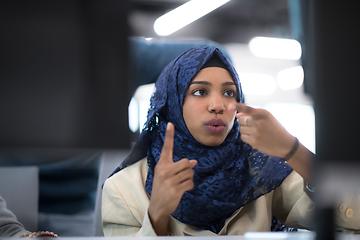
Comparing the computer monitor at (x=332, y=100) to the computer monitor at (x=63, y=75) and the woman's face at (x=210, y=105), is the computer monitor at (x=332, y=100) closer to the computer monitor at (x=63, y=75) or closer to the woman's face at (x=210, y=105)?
the computer monitor at (x=63, y=75)

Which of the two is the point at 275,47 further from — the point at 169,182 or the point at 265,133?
the point at 169,182

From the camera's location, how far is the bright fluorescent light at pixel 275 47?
4480mm

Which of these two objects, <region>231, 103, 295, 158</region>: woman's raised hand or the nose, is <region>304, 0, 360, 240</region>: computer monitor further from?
the nose

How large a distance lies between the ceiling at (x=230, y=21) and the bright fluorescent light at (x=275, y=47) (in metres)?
0.11

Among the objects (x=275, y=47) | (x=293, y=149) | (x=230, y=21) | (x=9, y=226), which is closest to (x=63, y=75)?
(x=293, y=149)

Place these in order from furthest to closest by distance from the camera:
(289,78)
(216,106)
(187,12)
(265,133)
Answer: (289,78) < (187,12) < (216,106) < (265,133)

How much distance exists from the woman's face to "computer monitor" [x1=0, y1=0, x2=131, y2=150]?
602 millimetres

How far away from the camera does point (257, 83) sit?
5.10 metres

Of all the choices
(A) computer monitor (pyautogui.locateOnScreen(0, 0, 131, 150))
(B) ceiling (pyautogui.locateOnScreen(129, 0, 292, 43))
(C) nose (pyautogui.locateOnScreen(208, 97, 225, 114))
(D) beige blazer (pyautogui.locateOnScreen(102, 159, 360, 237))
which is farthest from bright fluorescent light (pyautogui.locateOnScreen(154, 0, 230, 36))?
(A) computer monitor (pyautogui.locateOnScreen(0, 0, 131, 150))

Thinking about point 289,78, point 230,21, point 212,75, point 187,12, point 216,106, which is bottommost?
point 216,106

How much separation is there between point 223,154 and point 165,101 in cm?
31

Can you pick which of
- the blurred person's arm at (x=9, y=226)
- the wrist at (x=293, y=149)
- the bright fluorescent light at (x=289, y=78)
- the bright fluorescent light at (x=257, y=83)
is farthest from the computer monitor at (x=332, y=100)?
the bright fluorescent light at (x=289, y=78)

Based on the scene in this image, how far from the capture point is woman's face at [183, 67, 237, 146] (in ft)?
3.55

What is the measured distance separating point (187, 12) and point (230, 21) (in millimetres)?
1755
